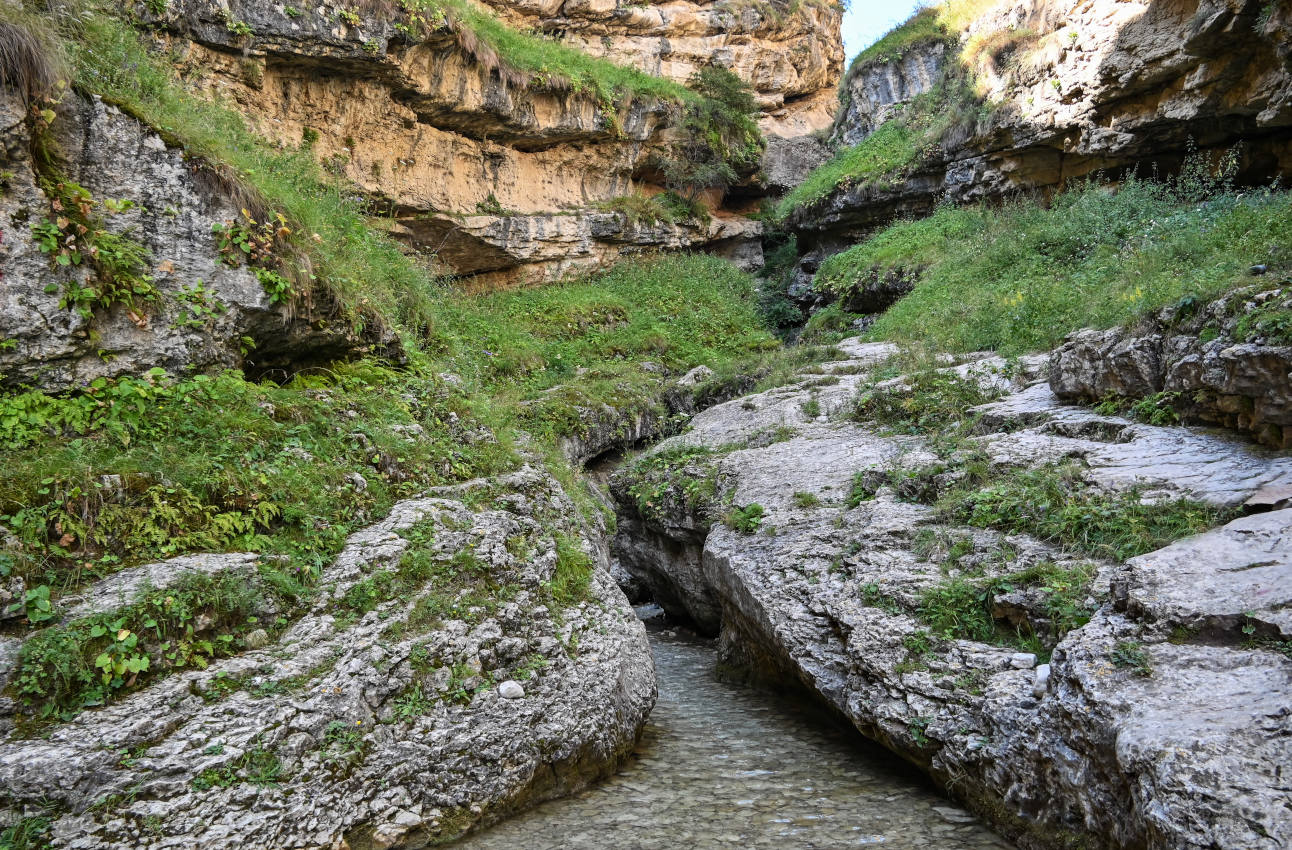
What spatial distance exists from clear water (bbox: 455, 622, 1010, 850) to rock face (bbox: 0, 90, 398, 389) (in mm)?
4917

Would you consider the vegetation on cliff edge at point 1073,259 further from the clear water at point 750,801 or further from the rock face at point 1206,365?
the clear water at point 750,801

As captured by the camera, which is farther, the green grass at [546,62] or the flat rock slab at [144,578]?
the green grass at [546,62]

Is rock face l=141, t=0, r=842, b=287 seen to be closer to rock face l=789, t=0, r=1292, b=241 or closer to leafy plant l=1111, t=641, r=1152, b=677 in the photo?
rock face l=789, t=0, r=1292, b=241

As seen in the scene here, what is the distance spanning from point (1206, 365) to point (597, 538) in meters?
Result: 6.49

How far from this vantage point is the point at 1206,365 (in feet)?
21.0

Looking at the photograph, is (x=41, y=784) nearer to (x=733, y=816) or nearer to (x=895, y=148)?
(x=733, y=816)

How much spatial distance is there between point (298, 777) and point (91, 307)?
4.31 m

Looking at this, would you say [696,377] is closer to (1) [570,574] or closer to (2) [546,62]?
(2) [546,62]

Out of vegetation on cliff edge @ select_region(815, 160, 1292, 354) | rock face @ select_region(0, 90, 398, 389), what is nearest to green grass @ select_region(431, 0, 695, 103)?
vegetation on cliff edge @ select_region(815, 160, 1292, 354)

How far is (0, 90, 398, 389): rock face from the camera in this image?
5594 mm

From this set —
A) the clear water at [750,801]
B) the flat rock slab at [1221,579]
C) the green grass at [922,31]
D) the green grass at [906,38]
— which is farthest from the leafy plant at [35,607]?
the green grass at [906,38]

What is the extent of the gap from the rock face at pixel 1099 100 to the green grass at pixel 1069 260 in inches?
37.6

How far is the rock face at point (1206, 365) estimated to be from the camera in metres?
5.81

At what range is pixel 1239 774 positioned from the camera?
322 cm
